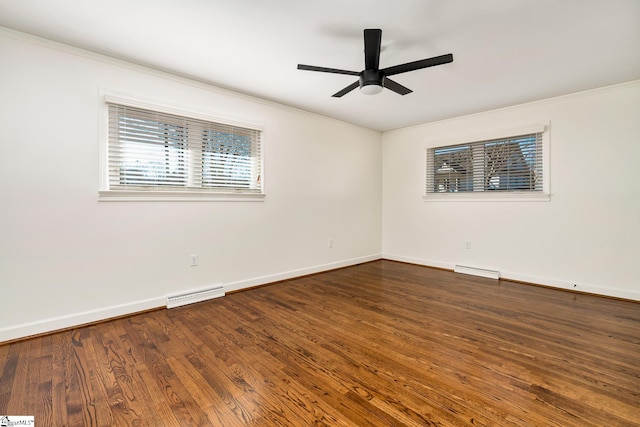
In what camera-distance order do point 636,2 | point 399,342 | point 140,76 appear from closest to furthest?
A: point 636,2, point 399,342, point 140,76

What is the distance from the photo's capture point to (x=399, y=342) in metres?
2.28

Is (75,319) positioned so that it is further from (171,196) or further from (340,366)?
(340,366)

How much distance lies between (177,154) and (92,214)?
3.21 ft

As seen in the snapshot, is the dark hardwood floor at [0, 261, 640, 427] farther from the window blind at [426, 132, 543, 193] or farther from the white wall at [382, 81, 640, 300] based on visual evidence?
the window blind at [426, 132, 543, 193]

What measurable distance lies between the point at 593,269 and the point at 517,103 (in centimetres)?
235

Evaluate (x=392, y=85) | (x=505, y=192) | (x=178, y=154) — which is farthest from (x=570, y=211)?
(x=178, y=154)

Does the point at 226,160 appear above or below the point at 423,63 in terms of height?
below

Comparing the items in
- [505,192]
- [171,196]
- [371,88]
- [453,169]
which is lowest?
[171,196]

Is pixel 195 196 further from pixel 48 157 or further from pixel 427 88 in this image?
pixel 427 88

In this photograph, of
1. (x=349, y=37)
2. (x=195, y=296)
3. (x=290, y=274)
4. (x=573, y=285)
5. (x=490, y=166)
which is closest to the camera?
(x=349, y=37)

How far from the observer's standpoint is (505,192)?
4.21m

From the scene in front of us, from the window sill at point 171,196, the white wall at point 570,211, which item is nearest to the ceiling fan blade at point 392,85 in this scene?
the window sill at point 171,196

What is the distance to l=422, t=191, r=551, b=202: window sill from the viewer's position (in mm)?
3930

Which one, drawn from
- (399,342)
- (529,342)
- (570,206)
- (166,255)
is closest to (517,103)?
(570,206)
